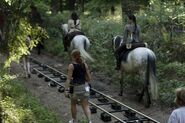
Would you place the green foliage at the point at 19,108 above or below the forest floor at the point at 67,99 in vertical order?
above

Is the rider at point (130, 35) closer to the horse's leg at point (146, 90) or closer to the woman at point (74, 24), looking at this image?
the horse's leg at point (146, 90)

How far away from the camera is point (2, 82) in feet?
39.8

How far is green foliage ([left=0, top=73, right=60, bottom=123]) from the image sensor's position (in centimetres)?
1055

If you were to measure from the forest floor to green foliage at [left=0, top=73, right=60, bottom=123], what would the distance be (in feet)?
2.91

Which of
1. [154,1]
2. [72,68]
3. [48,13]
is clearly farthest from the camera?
[48,13]

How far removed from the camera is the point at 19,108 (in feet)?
37.9

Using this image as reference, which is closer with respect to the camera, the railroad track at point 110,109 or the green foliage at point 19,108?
the green foliage at point 19,108

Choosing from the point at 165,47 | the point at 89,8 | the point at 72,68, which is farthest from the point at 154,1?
the point at 72,68

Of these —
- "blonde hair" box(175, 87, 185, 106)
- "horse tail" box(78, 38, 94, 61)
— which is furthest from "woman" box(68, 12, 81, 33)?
"blonde hair" box(175, 87, 185, 106)

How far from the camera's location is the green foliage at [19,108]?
10.6m

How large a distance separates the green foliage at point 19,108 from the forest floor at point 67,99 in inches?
34.9

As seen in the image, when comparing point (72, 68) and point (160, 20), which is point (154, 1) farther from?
point (72, 68)

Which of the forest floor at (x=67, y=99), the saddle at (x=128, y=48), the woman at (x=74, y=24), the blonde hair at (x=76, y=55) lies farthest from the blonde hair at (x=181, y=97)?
the woman at (x=74, y=24)

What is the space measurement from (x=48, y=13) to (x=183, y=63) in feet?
53.7
